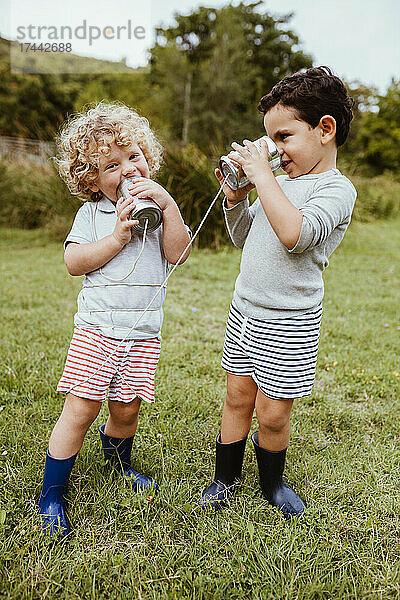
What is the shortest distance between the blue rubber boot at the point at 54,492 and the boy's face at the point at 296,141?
1229 millimetres

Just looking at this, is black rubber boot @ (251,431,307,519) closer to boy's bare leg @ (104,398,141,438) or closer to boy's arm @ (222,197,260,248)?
boy's bare leg @ (104,398,141,438)

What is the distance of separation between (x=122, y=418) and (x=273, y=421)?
0.55m

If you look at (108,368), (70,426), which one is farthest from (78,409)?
(108,368)

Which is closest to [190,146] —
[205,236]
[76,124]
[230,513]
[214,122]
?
[205,236]

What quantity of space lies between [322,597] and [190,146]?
668 centimetres

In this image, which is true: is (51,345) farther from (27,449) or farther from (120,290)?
(120,290)

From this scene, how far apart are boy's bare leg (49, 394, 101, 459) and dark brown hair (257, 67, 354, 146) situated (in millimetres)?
1155

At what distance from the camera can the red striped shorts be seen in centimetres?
164

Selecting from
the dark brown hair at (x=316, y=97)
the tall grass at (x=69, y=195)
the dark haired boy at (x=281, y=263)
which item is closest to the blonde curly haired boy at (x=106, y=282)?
the dark haired boy at (x=281, y=263)

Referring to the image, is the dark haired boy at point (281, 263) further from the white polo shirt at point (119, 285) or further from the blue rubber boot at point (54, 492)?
the blue rubber boot at point (54, 492)

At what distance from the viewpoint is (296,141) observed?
1.53 metres

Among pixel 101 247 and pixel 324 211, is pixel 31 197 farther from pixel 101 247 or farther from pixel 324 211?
pixel 324 211

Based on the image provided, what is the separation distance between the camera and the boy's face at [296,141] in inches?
60.0

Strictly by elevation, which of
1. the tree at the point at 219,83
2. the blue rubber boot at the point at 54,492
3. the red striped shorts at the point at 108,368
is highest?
the tree at the point at 219,83
